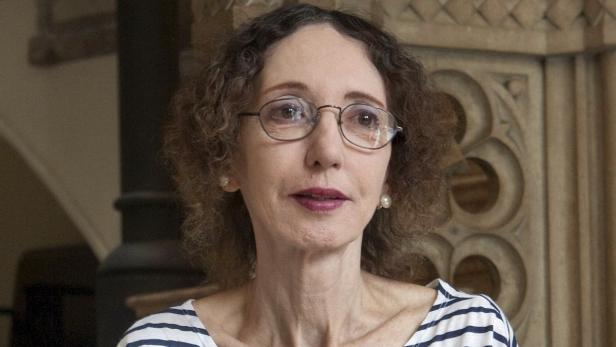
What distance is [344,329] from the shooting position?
2.30 m

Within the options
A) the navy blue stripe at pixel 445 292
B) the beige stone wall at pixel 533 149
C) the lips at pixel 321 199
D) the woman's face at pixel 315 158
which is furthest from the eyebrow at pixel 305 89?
the beige stone wall at pixel 533 149

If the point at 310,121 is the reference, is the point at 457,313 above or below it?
below

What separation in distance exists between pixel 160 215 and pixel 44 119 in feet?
10.3

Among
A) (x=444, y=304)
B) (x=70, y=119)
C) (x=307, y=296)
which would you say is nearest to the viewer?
(x=307, y=296)

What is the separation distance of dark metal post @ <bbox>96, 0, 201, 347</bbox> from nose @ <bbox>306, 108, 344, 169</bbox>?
87.6 inches

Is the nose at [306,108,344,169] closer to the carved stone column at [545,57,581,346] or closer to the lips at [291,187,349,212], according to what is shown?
the lips at [291,187,349,212]

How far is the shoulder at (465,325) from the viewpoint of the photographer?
2283 mm

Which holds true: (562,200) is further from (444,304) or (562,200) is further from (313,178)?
(313,178)

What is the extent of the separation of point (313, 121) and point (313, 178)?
98 millimetres

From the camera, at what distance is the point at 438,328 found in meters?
2.32

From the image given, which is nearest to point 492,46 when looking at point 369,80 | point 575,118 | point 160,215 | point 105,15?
point 575,118

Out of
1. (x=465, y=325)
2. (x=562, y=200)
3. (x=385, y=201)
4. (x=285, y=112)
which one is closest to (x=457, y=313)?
(x=465, y=325)

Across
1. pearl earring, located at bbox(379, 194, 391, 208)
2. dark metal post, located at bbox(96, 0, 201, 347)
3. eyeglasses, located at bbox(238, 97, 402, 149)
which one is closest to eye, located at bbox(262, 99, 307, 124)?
eyeglasses, located at bbox(238, 97, 402, 149)

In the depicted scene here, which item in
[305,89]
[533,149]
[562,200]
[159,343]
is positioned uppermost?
[305,89]
